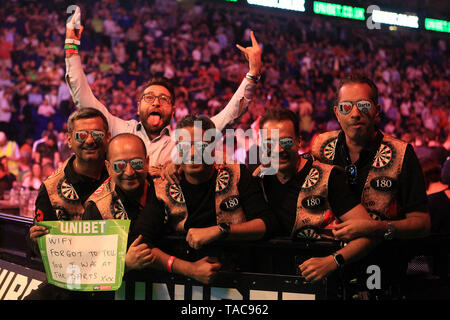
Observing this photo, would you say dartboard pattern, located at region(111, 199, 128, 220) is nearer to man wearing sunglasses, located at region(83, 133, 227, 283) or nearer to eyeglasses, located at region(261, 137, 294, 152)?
man wearing sunglasses, located at region(83, 133, 227, 283)

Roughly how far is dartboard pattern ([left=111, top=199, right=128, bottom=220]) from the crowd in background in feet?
23.8

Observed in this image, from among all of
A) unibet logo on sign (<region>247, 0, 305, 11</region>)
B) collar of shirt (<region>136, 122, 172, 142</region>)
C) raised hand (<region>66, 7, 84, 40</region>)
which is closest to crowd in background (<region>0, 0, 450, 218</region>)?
unibet logo on sign (<region>247, 0, 305, 11</region>)

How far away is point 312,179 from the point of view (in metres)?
2.83

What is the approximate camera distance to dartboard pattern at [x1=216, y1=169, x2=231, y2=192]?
292cm

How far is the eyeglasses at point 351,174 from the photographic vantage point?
9.76ft

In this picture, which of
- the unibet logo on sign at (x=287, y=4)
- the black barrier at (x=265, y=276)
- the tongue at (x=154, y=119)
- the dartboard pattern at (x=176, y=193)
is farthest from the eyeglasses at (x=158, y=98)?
the unibet logo on sign at (x=287, y=4)

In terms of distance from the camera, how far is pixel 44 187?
3395 millimetres

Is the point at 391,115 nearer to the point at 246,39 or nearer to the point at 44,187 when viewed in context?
the point at 246,39

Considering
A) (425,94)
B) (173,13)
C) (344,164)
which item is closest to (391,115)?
(425,94)

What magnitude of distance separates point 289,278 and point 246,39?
42.6 ft

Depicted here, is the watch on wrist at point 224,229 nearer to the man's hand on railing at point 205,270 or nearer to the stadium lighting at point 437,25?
the man's hand on railing at point 205,270

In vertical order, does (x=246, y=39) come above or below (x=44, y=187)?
above

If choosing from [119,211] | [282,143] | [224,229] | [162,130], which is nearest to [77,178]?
[119,211]
